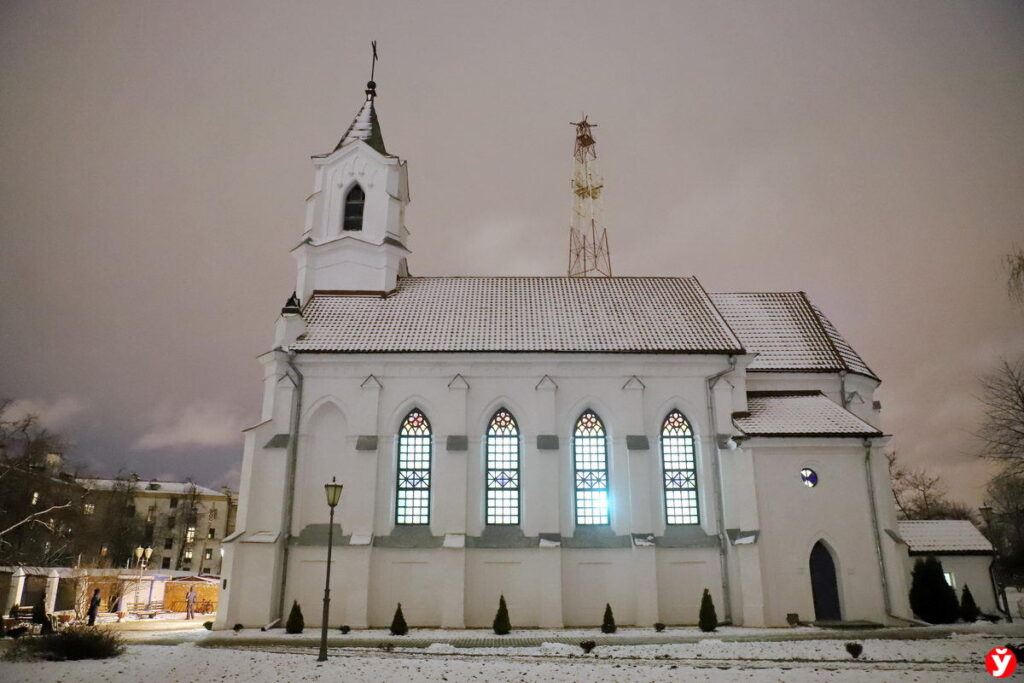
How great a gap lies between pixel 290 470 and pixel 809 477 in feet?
62.3

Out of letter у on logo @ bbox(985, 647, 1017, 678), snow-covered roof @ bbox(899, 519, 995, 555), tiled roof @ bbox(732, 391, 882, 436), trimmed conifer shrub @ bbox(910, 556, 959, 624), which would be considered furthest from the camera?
snow-covered roof @ bbox(899, 519, 995, 555)

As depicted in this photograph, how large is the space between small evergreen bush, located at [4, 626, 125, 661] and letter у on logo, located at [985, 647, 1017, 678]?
19196 millimetres

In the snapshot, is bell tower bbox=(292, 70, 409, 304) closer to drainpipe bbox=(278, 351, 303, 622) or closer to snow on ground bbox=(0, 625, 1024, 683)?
drainpipe bbox=(278, 351, 303, 622)

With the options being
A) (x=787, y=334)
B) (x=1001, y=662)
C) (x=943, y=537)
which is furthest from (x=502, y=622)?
(x=787, y=334)

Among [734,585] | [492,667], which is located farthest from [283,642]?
[734,585]

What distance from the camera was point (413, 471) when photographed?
25766 mm

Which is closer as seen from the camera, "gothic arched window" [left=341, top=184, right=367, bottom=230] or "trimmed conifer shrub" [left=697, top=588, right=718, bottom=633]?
"trimmed conifer shrub" [left=697, top=588, right=718, bottom=633]

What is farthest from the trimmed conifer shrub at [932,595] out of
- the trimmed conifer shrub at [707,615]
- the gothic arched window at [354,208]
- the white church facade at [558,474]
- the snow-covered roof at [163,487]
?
the snow-covered roof at [163,487]


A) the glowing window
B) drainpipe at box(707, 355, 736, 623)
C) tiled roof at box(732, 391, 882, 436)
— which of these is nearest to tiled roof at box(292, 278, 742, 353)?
drainpipe at box(707, 355, 736, 623)

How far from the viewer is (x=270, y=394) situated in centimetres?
2659

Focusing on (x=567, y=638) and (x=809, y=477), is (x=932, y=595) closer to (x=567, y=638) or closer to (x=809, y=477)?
(x=809, y=477)

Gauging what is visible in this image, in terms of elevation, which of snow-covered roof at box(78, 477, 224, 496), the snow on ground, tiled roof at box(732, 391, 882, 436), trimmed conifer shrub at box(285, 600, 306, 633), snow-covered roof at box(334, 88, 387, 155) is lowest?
the snow on ground

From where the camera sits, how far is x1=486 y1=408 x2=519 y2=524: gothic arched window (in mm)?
25297

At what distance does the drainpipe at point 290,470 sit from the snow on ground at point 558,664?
214 inches
